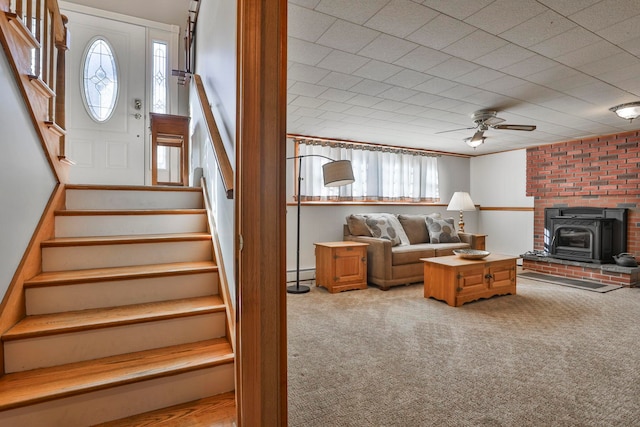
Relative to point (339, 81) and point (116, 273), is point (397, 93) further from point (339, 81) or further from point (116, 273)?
point (116, 273)

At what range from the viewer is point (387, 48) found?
2.45 m

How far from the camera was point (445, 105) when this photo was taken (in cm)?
368

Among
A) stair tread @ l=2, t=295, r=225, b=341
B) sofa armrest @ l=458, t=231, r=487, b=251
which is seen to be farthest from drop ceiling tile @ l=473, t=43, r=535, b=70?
sofa armrest @ l=458, t=231, r=487, b=251

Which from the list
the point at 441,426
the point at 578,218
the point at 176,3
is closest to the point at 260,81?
the point at 441,426

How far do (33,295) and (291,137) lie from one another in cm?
382

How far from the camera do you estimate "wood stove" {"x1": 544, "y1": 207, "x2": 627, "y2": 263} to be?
4.89 m

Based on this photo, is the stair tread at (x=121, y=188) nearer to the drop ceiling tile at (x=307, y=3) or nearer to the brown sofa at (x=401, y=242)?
the drop ceiling tile at (x=307, y=3)

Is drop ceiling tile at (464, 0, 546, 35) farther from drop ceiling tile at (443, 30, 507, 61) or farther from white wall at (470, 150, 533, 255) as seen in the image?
white wall at (470, 150, 533, 255)

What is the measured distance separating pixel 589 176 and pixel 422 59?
438cm

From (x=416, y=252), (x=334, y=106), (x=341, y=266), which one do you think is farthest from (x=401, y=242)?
(x=334, y=106)

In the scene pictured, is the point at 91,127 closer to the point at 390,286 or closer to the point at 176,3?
the point at 176,3

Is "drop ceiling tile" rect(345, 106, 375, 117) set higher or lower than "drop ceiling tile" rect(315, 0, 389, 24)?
lower

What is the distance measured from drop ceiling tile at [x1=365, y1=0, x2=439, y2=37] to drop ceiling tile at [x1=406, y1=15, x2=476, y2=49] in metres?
0.05

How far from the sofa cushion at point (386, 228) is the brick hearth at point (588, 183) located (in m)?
2.32
